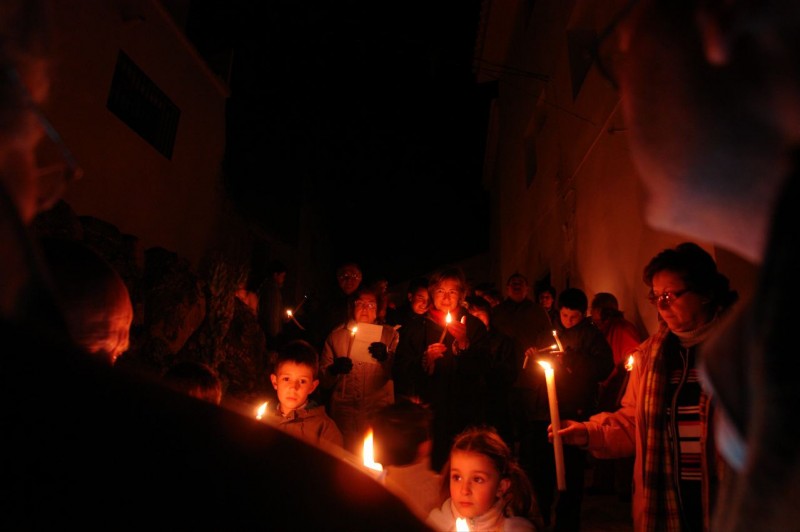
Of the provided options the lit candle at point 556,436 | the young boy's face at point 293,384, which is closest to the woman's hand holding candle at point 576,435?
the lit candle at point 556,436

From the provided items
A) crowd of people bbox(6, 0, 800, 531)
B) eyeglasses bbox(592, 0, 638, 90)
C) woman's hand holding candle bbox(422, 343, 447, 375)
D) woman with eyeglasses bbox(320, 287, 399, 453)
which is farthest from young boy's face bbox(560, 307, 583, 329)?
crowd of people bbox(6, 0, 800, 531)

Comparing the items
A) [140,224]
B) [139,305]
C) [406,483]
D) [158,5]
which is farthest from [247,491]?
[158,5]

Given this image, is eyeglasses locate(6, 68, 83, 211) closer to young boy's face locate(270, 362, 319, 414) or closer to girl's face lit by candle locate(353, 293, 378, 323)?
young boy's face locate(270, 362, 319, 414)

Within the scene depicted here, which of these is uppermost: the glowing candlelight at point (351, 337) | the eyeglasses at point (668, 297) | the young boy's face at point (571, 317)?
the young boy's face at point (571, 317)

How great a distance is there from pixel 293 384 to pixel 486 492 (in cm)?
192

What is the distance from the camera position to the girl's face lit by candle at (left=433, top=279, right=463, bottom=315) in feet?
16.8

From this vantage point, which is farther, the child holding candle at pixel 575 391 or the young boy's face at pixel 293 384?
the young boy's face at pixel 293 384

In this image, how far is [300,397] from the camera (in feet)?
13.9

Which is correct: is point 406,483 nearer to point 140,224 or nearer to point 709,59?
point 709,59

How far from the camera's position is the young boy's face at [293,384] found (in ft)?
13.7

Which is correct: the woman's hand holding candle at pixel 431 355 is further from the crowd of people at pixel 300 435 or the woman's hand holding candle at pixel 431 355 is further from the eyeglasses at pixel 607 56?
the eyeglasses at pixel 607 56

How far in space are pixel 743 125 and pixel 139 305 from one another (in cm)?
774

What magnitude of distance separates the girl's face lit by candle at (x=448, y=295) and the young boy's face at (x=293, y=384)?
1452mm

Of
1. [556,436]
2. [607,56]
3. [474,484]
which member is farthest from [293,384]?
[607,56]
